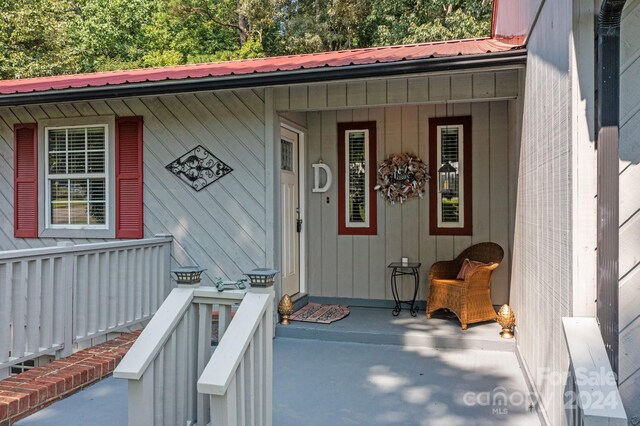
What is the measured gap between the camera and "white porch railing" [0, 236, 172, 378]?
10.7 ft

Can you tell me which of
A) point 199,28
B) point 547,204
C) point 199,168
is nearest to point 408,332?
point 547,204

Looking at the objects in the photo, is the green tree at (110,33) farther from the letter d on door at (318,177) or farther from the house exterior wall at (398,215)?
the house exterior wall at (398,215)

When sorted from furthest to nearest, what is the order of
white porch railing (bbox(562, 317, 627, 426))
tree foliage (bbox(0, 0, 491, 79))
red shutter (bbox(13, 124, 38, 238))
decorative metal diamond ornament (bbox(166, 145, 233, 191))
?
tree foliage (bbox(0, 0, 491, 79)) → red shutter (bbox(13, 124, 38, 238)) → decorative metal diamond ornament (bbox(166, 145, 233, 191)) → white porch railing (bbox(562, 317, 627, 426))

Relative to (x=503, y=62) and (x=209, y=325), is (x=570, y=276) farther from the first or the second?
(x=503, y=62)

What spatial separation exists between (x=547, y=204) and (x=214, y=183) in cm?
329

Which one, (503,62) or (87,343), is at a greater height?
(503,62)

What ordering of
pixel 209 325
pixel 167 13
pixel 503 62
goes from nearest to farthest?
pixel 209 325, pixel 503 62, pixel 167 13

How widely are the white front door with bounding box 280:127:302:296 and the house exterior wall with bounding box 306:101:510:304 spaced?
0.69 feet

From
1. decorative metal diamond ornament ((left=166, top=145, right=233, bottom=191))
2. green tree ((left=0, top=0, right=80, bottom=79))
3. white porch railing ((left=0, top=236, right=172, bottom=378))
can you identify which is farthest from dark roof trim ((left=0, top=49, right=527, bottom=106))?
green tree ((left=0, top=0, right=80, bottom=79))

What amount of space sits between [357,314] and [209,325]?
9.73 ft

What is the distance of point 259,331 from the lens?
2.28m

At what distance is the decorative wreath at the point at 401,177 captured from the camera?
541 cm

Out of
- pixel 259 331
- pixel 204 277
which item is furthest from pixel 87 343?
pixel 259 331

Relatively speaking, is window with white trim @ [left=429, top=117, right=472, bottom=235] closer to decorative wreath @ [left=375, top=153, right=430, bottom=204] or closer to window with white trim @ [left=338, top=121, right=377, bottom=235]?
decorative wreath @ [left=375, top=153, right=430, bottom=204]
